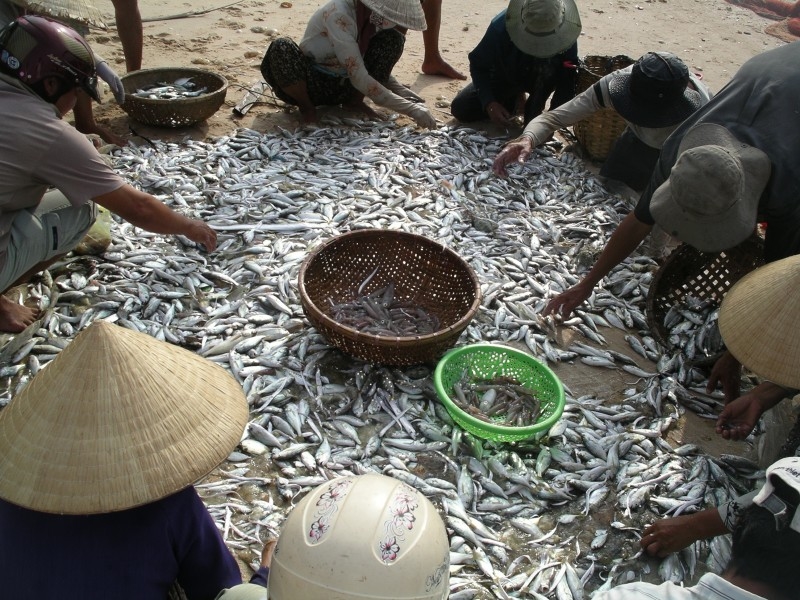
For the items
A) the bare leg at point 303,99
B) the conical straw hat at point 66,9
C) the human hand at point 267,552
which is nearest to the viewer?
the human hand at point 267,552

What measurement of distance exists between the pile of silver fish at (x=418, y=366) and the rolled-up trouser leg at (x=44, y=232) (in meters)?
0.35

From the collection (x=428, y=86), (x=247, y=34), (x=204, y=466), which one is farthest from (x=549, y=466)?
(x=247, y=34)

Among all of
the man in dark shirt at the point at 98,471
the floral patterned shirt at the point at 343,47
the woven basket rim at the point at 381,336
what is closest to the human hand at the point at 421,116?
the floral patterned shirt at the point at 343,47

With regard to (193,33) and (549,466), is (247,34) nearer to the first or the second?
(193,33)

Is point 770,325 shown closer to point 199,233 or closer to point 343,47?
point 199,233

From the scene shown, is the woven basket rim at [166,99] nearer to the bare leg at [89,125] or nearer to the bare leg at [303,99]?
the bare leg at [89,125]

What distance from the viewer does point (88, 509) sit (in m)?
1.61

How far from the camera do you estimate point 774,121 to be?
330 centimetres

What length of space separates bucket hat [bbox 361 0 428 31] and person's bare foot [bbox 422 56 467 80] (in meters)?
2.57

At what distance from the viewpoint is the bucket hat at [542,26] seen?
5.84m

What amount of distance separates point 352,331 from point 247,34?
6.53 metres

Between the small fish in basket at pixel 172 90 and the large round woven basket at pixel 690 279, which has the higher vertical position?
the small fish in basket at pixel 172 90

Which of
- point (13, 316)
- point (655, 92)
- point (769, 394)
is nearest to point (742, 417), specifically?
point (769, 394)

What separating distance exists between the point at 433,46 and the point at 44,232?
5793mm
